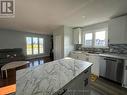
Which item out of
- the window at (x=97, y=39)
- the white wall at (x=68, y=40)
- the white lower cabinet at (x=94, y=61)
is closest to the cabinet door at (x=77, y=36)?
the white wall at (x=68, y=40)

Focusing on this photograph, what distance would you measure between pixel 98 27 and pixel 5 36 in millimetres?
6081

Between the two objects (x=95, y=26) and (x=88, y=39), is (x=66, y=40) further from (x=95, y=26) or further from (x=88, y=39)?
(x=95, y=26)

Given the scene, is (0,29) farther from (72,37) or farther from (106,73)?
(106,73)

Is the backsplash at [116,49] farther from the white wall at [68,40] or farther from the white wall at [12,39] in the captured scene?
the white wall at [12,39]

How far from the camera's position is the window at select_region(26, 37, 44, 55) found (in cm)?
A: 720

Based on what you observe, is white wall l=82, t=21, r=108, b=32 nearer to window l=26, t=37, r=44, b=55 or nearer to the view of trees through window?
the view of trees through window

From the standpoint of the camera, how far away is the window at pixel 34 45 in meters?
7.20

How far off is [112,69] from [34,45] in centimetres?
657

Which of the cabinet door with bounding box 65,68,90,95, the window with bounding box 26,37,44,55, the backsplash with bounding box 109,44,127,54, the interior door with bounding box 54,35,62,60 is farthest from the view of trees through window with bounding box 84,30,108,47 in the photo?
the window with bounding box 26,37,44,55

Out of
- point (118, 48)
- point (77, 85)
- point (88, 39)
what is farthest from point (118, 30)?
point (77, 85)

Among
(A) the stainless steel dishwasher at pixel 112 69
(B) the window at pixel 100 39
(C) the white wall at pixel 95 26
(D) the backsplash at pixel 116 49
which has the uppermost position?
(C) the white wall at pixel 95 26

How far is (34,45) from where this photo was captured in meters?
7.65

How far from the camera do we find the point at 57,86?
2.81 feet

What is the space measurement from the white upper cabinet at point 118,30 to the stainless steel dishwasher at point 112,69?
2.39ft
